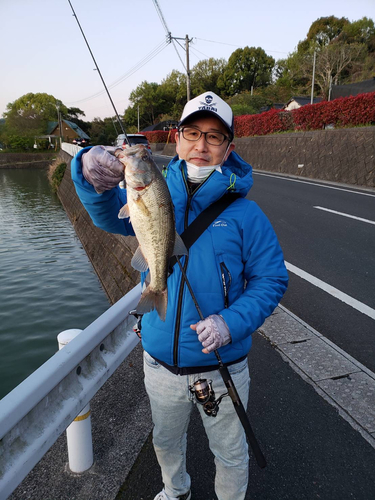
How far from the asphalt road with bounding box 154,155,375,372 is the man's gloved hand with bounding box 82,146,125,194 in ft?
10.00

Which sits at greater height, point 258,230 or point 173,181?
point 173,181

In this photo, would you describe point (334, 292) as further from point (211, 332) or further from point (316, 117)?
point (316, 117)

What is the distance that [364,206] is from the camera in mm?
10133

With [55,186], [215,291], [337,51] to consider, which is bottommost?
[55,186]

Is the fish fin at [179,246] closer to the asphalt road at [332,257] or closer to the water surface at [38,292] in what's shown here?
the asphalt road at [332,257]

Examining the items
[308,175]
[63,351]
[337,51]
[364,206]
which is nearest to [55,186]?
[308,175]

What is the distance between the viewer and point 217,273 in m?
1.81

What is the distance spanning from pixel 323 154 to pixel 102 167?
17.5 meters

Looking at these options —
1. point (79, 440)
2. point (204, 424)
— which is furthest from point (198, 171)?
point (79, 440)

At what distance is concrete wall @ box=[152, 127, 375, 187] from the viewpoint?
14.8 meters

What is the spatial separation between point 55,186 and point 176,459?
29.2 meters

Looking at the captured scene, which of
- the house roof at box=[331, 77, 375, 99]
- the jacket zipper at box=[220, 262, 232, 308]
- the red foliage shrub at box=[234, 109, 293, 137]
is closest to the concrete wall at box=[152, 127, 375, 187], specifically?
the red foliage shrub at box=[234, 109, 293, 137]

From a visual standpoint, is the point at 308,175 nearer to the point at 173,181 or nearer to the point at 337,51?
the point at 173,181

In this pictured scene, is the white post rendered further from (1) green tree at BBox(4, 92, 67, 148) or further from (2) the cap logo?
(1) green tree at BBox(4, 92, 67, 148)
